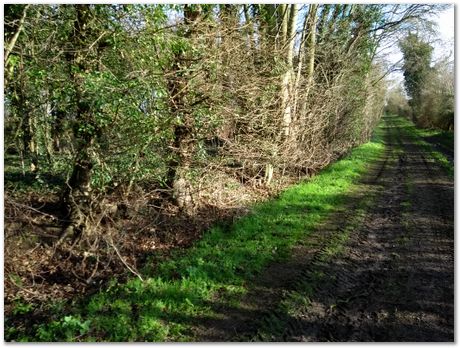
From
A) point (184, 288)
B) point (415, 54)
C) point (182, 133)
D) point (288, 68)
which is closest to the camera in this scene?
point (184, 288)

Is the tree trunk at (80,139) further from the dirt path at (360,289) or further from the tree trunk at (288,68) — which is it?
the tree trunk at (288,68)

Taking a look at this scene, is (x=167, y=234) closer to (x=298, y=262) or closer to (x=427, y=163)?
(x=298, y=262)

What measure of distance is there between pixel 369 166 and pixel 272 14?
8523 millimetres

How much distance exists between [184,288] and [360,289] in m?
2.46

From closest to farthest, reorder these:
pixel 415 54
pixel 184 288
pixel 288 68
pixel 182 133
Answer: pixel 184 288
pixel 182 133
pixel 288 68
pixel 415 54

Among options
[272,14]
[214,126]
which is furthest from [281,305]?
[272,14]

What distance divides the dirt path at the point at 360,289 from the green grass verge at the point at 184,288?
282 millimetres

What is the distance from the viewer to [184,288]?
509 cm

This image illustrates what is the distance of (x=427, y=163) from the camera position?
55.4 feet

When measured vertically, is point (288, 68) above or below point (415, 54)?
below

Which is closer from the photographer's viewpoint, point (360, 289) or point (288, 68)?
point (360, 289)

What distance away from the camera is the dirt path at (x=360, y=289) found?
164 inches

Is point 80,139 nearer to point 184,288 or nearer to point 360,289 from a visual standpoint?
point 184,288

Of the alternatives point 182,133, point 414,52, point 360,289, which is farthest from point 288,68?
point 414,52
